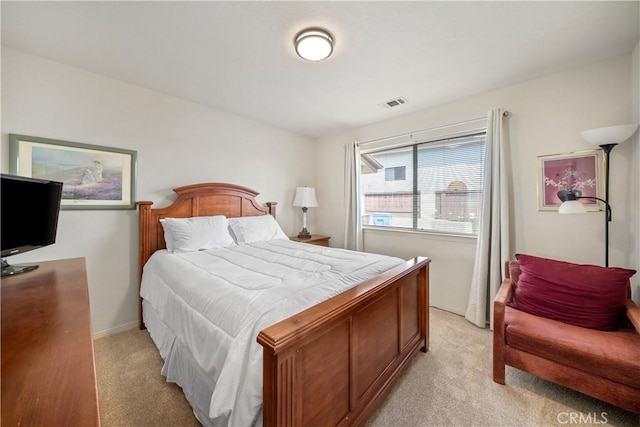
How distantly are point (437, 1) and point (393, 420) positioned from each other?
257 cm

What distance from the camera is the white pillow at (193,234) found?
8.36 ft

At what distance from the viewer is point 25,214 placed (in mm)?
1590

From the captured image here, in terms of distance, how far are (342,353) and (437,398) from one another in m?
0.92

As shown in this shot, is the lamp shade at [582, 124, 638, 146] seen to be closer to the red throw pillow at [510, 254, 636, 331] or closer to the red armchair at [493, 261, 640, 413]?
the red throw pillow at [510, 254, 636, 331]

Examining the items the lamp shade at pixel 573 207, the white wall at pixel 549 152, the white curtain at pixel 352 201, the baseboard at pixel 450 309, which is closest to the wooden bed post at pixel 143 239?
the white curtain at pixel 352 201

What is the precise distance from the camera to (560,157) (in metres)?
2.34

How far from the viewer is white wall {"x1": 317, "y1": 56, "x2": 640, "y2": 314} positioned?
2.09m

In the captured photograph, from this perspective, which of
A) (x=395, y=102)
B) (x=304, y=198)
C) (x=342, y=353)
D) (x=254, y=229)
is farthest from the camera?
(x=304, y=198)

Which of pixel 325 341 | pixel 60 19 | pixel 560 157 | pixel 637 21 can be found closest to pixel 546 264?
pixel 560 157

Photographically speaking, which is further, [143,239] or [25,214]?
[143,239]

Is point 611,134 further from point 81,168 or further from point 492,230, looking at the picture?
point 81,168

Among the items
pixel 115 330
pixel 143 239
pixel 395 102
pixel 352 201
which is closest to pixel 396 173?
pixel 352 201

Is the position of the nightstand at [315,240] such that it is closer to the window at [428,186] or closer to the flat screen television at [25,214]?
the window at [428,186]

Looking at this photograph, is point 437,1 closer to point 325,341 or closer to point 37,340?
point 325,341
